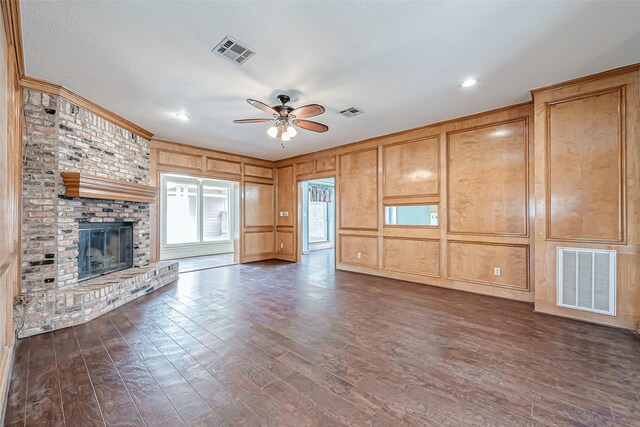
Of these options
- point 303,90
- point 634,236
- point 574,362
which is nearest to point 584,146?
point 634,236

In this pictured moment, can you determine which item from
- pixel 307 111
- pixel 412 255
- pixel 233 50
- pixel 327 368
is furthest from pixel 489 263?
pixel 233 50

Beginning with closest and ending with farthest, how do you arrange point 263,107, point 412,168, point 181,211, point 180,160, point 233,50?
point 233,50 < point 263,107 < point 412,168 < point 180,160 < point 181,211

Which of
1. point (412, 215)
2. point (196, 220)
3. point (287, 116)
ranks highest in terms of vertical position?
point (287, 116)

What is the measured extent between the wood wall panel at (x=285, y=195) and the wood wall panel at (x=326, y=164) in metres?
0.97

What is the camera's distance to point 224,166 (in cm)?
668

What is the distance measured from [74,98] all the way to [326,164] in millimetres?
4523

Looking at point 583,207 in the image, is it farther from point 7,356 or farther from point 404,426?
point 7,356

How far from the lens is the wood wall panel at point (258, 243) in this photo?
719 centimetres

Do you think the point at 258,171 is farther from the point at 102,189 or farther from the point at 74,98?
the point at 74,98

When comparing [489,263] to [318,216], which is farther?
[318,216]

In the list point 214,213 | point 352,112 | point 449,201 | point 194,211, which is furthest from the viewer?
point 214,213

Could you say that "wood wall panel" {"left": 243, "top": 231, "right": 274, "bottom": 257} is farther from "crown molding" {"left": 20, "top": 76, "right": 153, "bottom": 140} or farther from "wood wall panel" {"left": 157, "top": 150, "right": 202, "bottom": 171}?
"crown molding" {"left": 20, "top": 76, "right": 153, "bottom": 140}

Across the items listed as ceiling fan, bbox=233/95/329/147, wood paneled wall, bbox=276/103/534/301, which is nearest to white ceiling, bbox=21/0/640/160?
ceiling fan, bbox=233/95/329/147

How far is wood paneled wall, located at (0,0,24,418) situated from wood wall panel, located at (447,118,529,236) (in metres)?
5.17
